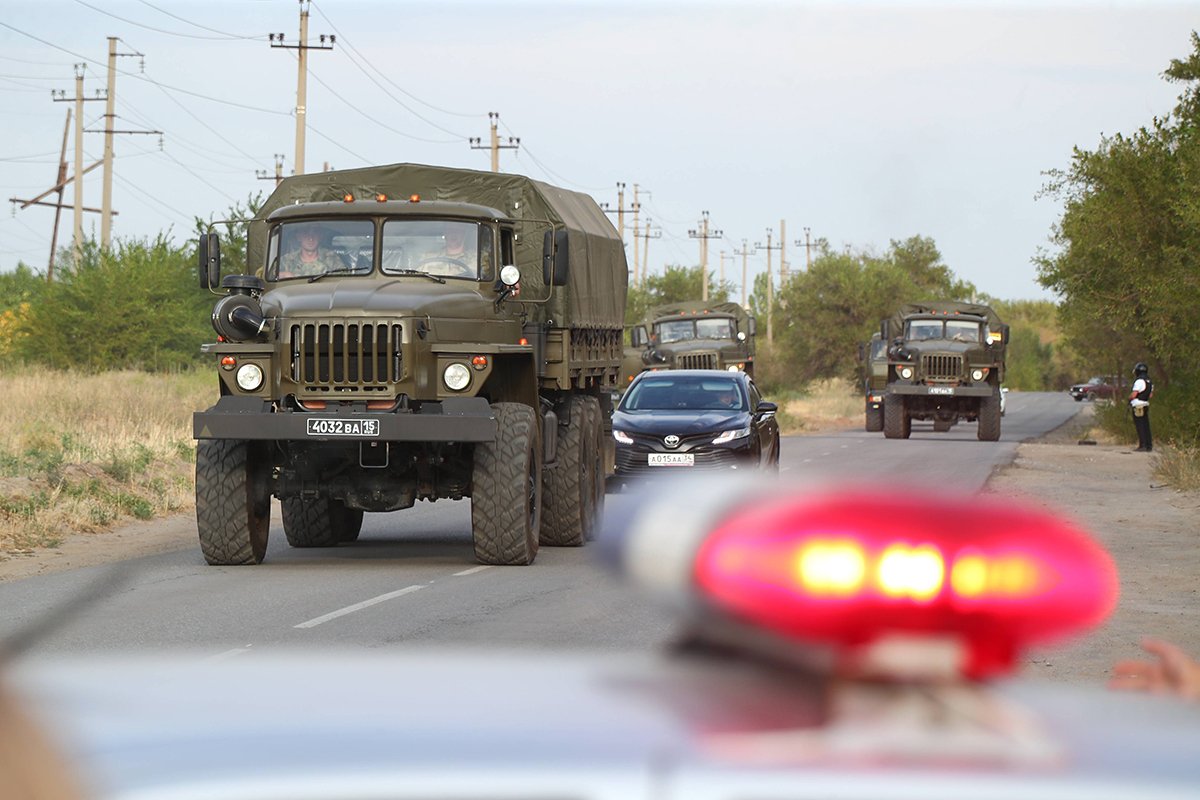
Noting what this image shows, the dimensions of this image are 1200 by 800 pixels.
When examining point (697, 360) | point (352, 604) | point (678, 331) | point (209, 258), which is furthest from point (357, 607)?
point (678, 331)

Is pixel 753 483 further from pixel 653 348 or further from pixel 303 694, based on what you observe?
pixel 653 348

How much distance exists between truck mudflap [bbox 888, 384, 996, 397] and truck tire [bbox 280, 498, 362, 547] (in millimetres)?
26535

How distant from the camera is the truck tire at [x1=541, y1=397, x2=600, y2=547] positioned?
53.0ft

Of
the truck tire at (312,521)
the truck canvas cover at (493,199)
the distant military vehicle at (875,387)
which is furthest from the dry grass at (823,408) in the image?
the truck tire at (312,521)

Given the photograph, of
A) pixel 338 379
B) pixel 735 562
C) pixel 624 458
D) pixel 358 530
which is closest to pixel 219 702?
pixel 735 562

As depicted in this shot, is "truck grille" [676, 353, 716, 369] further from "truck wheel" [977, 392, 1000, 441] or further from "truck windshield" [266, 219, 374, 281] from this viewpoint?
"truck windshield" [266, 219, 374, 281]

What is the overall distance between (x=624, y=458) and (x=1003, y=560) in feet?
64.9

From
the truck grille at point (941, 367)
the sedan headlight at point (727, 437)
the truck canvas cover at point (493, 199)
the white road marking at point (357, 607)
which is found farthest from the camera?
the truck grille at point (941, 367)

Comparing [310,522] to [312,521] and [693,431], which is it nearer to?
[312,521]

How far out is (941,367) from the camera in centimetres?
4209

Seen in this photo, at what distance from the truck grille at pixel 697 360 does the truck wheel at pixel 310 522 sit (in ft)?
86.7

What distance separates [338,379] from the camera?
14398 mm

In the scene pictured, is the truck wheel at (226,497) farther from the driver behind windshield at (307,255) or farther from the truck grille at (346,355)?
the driver behind windshield at (307,255)

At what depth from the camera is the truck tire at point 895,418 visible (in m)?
43.9
